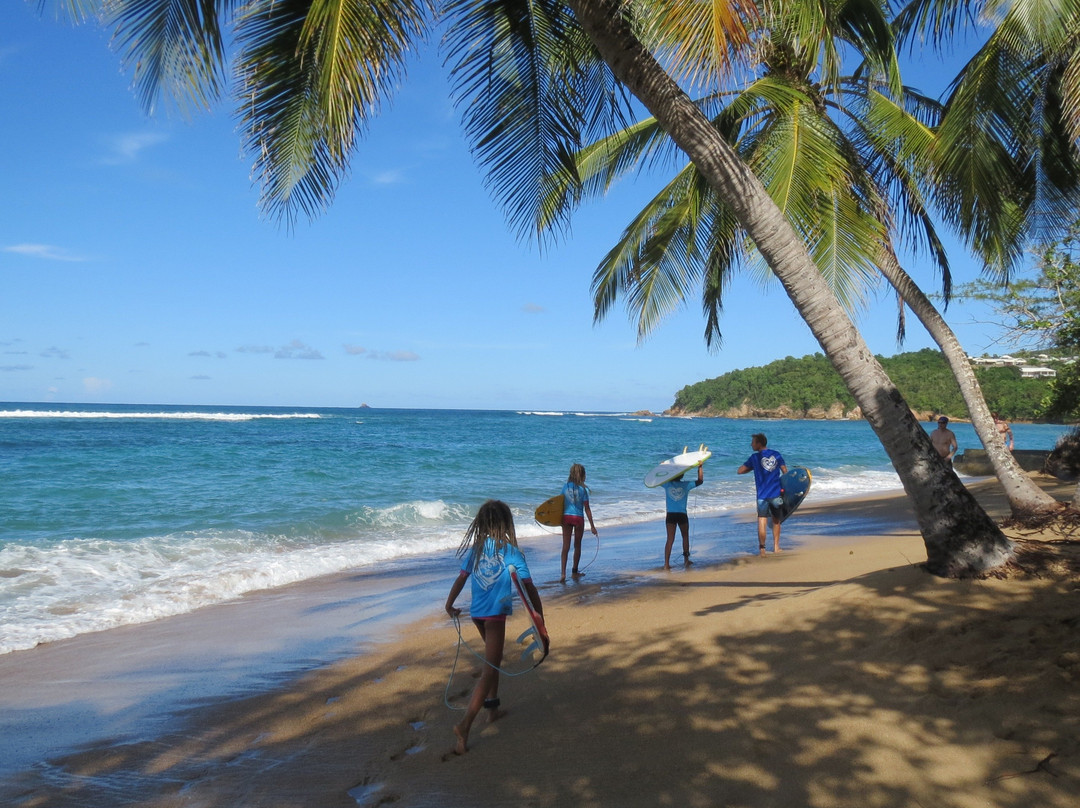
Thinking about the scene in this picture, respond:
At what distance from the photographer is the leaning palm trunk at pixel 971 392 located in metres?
7.65

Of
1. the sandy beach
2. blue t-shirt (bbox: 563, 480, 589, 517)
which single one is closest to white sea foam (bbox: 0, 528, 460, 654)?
the sandy beach

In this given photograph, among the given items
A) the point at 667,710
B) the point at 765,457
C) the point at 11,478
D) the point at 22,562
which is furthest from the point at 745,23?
the point at 11,478

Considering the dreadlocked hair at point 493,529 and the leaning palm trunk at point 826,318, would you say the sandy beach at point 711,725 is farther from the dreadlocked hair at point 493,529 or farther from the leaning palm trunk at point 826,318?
the dreadlocked hair at point 493,529

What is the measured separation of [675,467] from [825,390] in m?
88.7

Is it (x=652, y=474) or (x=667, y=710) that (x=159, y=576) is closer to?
(x=652, y=474)

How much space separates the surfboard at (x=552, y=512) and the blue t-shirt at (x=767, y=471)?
2.48 metres

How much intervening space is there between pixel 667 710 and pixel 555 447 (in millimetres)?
36381

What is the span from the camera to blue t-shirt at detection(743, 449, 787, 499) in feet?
30.6

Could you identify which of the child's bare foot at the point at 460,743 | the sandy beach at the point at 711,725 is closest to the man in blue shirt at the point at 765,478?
the sandy beach at the point at 711,725

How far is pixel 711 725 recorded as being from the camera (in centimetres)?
372

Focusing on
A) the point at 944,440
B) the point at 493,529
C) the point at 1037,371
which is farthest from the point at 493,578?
the point at 1037,371

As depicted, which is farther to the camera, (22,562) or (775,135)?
(22,562)

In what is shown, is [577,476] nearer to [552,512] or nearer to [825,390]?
[552,512]

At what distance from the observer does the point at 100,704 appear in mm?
4969
